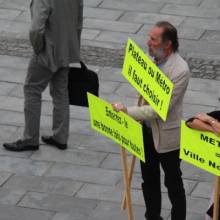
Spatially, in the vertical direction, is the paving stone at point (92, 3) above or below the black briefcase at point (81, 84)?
below

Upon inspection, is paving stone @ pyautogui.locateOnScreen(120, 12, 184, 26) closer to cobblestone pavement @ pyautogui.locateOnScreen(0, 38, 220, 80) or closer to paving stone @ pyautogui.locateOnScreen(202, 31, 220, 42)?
paving stone @ pyautogui.locateOnScreen(202, 31, 220, 42)

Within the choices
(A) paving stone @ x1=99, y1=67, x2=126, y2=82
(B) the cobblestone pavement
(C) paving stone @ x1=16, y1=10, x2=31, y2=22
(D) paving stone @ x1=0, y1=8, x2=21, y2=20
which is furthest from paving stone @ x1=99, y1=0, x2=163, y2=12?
(A) paving stone @ x1=99, y1=67, x2=126, y2=82

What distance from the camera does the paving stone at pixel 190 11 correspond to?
12617 millimetres

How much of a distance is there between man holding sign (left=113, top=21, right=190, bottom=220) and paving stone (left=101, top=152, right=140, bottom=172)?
1331 mm

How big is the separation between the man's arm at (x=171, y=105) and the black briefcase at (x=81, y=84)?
181 centimetres

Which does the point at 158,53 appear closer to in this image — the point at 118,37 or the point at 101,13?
the point at 118,37

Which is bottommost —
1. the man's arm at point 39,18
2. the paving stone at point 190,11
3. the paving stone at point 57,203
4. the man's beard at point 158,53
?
the paving stone at point 57,203

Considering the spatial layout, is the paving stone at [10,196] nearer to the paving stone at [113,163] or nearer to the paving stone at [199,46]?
the paving stone at [113,163]

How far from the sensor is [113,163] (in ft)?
29.7

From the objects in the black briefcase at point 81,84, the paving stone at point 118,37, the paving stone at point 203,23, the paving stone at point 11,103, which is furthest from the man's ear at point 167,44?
the paving stone at point 203,23

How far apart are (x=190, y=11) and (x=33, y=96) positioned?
425 cm

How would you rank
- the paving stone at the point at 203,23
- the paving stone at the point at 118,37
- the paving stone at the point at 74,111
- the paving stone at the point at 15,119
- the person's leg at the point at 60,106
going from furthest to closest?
the paving stone at the point at 203,23 < the paving stone at the point at 118,37 < the paving stone at the point at 74,111 < the paving stone at the point at 15,119 < the person's leg at the point at 60,106

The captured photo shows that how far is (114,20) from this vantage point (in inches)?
489

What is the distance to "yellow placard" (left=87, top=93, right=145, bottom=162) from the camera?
6.93 m
